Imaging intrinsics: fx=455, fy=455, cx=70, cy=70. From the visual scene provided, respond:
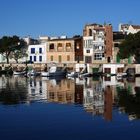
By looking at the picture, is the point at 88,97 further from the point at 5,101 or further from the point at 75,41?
the point at 75,41

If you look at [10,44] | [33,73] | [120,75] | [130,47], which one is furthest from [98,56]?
[10,44]

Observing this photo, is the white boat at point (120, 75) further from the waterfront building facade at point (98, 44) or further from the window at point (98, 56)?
the window at point (98, 56)

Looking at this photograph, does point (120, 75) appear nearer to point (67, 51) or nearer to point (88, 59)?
point (88, 59)

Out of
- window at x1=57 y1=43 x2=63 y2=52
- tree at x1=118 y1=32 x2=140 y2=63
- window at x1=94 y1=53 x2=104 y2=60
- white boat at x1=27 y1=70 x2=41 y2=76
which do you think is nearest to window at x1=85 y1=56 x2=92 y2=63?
window at x1=94 y1=53 x2=104 y2=60

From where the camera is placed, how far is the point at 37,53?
114m

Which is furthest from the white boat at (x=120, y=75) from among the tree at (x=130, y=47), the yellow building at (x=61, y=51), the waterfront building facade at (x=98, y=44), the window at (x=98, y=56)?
the yellow building at (x=61, y=51)

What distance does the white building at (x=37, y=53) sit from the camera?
111250mm

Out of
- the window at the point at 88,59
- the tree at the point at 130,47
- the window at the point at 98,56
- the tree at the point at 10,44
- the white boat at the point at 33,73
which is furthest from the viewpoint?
Answer: the tree at the point at 10,44

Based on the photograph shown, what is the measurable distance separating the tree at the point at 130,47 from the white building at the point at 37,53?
26691 millimetres

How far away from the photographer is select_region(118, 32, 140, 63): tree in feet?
287

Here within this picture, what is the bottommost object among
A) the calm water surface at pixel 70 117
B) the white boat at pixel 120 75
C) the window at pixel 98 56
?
the calm water surface at pixel 70 117

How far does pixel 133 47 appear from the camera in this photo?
88250 mm

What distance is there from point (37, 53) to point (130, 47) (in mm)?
32376

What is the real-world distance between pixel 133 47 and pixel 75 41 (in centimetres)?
2055
